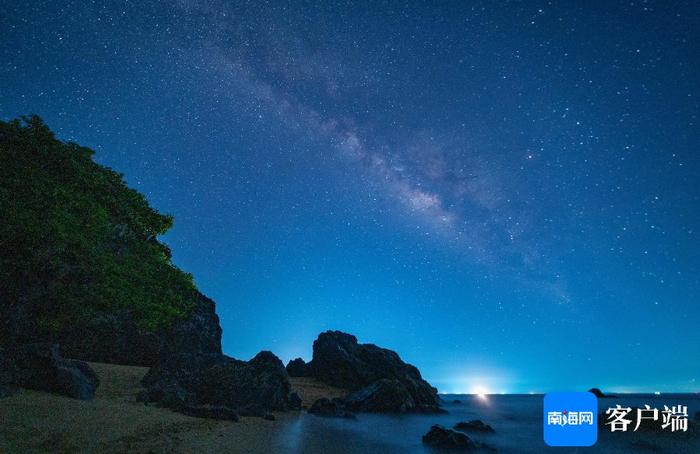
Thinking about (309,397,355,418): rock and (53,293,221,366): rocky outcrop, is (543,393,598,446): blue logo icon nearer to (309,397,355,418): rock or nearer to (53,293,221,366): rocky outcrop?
(309,397,355,418): rock

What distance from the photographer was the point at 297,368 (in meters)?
50.0

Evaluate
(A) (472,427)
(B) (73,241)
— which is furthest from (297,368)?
(B) (73,241)

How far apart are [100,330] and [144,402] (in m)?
10.7

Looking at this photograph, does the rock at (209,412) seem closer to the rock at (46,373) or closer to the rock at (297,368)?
the rock at (46,373)

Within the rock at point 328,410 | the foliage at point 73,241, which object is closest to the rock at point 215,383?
the rock at point 328,410

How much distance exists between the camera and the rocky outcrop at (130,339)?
1960cm

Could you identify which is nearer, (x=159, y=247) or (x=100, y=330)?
(x=100, y=330)

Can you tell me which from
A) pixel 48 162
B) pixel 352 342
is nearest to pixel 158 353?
pixel 48 162

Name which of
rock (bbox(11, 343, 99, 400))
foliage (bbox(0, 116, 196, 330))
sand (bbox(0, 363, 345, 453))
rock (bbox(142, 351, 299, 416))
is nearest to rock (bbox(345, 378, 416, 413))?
rock (bbox(142, 351, 299, 416))

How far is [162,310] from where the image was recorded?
23.7 meters

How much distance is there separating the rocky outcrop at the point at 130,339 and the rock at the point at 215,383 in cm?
143

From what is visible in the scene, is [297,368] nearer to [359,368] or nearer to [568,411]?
[359,368]

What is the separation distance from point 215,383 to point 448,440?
10.9m

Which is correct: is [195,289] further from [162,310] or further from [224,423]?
[224,423]
